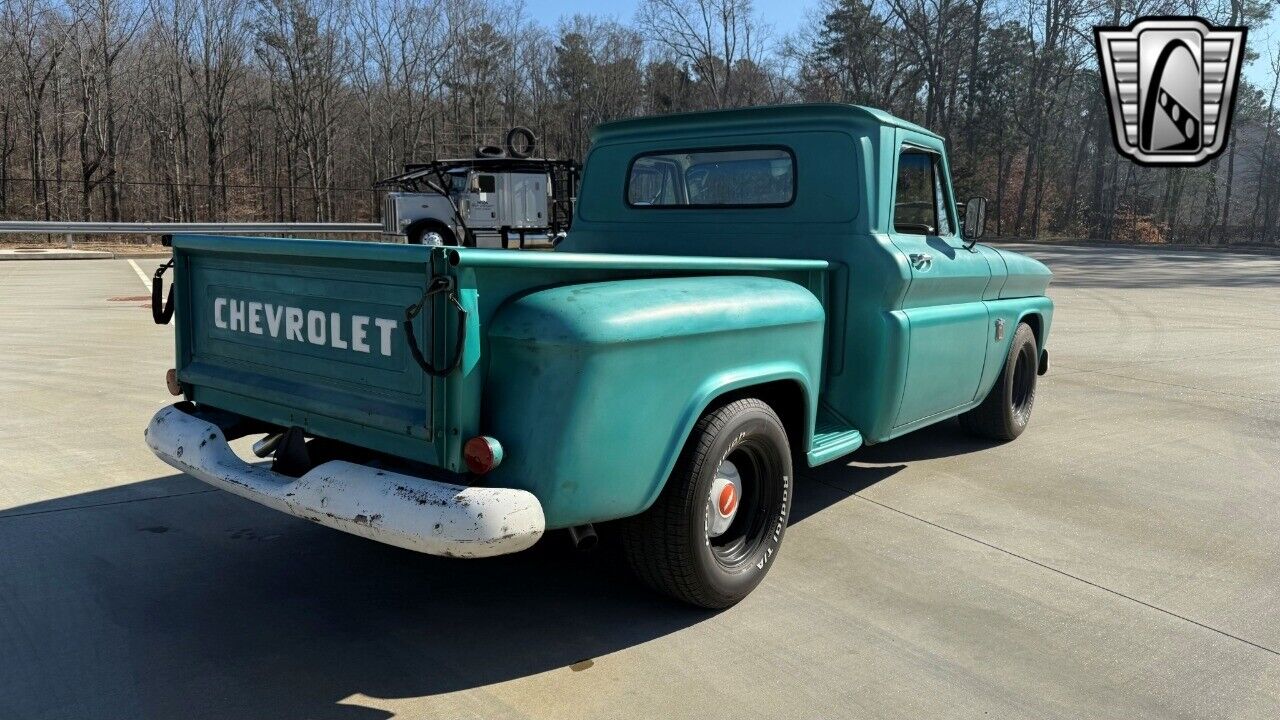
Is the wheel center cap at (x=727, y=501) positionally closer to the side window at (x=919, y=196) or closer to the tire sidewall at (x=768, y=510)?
the tire sidewall at (x=768, y=510)

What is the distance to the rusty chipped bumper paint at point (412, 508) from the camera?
249 cm

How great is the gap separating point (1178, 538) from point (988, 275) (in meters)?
1.66

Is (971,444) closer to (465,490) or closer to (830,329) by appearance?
(830,329)

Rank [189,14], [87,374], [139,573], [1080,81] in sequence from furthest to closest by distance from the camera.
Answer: [1080,81]
[189,14]
[87,374]
[139,573]

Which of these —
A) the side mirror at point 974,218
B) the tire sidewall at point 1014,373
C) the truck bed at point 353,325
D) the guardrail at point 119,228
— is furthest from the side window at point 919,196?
the guardrail at point 119,228

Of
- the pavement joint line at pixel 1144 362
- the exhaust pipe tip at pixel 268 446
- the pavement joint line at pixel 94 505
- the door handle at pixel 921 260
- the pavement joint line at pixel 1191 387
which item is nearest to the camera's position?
the exhaust pipe tip at pixel 268 446

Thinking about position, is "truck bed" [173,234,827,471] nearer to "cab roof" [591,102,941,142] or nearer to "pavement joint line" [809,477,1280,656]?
"cab roof" [591,102,941,142]

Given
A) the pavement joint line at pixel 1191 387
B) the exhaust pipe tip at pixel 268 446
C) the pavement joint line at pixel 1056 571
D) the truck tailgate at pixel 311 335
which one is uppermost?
the truck tailgate at pixel 311 335

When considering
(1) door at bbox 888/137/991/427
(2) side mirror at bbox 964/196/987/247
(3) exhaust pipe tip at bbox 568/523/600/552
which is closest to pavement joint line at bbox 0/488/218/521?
(3) exhaust pipe tip at bbox 568/523/600/552

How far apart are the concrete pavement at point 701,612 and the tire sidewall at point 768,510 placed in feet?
0.42

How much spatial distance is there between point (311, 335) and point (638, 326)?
1133 mm

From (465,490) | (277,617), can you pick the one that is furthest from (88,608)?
(465,490)

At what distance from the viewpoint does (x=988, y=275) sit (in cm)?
510

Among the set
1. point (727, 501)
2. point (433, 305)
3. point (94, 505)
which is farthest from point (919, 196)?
point (94, 505)
